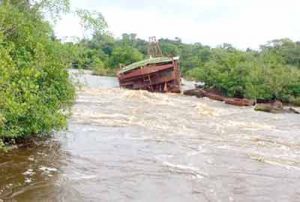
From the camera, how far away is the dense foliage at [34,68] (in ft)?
38.3

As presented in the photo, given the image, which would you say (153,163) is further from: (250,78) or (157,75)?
(157,75)

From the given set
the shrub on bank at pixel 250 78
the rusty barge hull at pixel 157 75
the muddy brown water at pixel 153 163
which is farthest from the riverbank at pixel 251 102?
the muddy brown water at pixel 153 163

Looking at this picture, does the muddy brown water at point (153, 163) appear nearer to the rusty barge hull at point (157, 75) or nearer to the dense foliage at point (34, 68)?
the dense foliage at point (34, 68)

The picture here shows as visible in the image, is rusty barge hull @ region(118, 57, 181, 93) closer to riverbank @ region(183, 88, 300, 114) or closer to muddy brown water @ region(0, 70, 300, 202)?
riverbank @ region(183, 88, 300, 114)

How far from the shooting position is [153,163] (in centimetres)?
1403

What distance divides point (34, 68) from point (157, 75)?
116 ft

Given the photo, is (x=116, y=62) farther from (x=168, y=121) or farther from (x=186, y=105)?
(x=168, y=121)

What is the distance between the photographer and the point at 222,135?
2045cm

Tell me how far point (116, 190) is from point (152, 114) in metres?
15.7

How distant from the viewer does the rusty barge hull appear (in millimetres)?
46875

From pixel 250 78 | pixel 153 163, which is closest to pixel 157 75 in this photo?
pixel 250 78

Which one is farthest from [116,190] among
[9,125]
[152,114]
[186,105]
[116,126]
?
[186,105]

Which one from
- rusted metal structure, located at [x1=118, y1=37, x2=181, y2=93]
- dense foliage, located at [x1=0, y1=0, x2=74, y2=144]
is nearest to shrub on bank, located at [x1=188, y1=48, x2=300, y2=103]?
rusted metal structure, located at [x1=118, y1=37, x2=181, y2=93]

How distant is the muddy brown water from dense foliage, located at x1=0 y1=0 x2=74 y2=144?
3.54 ft
